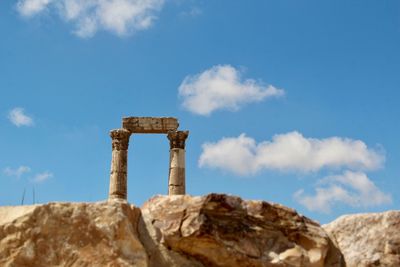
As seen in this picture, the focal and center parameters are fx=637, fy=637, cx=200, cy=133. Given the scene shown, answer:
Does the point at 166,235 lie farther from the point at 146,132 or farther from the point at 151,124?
the point at 146,132

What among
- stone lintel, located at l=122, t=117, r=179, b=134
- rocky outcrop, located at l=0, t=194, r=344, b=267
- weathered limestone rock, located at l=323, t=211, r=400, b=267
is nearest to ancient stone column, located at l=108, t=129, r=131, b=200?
stone lintel, located at l=122, t=117, r=179, b=134

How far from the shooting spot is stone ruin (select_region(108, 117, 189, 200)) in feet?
84.6

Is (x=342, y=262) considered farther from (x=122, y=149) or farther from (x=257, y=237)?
(x=122, y=149)

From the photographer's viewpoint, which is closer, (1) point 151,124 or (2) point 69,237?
(2) point 69,237

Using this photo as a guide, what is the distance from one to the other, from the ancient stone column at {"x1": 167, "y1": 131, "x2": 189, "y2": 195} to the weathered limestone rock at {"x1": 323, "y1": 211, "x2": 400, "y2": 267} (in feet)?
72.4

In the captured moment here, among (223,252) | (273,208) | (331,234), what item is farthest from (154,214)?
(331,234)

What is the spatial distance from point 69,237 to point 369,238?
1641 millimetres

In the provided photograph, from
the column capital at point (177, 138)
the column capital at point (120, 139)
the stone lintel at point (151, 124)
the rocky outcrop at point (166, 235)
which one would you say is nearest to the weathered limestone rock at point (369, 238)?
the rocky outcrop at point (166, 235)

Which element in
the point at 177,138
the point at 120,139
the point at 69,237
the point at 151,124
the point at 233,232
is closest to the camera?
the point at 69,237

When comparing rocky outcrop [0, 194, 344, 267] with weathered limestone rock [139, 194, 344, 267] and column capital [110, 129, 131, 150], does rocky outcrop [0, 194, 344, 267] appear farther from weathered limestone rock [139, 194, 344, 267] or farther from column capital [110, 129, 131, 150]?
column capital [110, 129, 131, 150]

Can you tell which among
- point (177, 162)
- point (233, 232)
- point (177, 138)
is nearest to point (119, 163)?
point (177, 162)

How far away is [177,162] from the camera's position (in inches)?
1035

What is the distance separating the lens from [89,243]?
308 cm

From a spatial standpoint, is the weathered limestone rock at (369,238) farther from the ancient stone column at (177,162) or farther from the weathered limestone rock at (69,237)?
the ancient stone column at (177,162)
